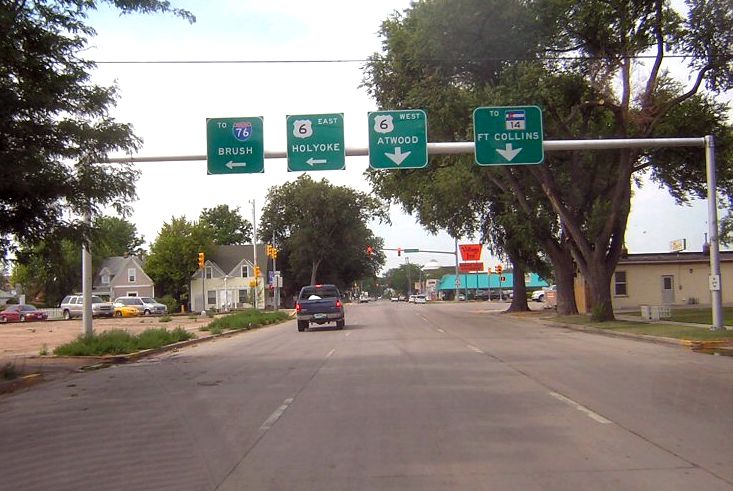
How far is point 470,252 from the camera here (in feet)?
309

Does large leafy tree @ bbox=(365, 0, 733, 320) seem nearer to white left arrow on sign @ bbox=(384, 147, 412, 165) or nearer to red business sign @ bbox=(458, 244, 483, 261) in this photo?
white left arrow on sign @ bbox=(384, 147, 412, 165)

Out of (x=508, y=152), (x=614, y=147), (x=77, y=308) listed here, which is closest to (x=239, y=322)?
(x=508, y=152)

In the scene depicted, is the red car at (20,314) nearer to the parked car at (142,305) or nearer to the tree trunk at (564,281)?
the parked car at (142,305)

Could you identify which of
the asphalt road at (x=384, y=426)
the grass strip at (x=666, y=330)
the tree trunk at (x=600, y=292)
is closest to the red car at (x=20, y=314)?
the grass strip at (x=666, y=330)

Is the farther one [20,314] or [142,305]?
[142,305]

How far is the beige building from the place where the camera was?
4641 cm

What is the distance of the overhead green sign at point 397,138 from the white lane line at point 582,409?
9.92 m

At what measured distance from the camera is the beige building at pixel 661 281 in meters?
46.4

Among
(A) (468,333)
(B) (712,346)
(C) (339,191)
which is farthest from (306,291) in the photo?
(C) (339,191)

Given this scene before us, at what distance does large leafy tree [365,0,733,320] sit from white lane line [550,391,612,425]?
601 inches

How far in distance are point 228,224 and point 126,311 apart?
55.8 meters

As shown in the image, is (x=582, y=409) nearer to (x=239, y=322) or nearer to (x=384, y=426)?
(x=384, y=426)

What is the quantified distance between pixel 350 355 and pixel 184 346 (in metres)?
7.94

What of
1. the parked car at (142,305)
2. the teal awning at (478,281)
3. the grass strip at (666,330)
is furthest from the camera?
the teal awning at (478,281)
